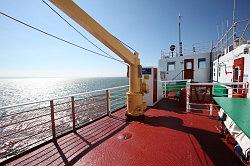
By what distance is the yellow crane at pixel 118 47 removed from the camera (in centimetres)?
394

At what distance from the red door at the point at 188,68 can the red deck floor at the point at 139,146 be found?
10825 mm

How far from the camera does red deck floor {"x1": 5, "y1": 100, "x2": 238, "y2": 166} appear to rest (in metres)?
3.61

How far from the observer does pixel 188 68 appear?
653 inches

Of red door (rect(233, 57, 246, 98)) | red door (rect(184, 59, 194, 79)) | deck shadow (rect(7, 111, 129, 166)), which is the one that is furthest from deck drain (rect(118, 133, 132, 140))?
red door (rect(184, 59, 194, 79))

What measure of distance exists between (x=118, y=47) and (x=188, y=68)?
12.7 meters

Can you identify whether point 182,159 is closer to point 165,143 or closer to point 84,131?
point 165,143

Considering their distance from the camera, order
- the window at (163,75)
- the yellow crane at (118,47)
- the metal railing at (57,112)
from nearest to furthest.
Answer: the yellow crane at (118,47)
the metal railing at (57,112)
the window at (163,75)

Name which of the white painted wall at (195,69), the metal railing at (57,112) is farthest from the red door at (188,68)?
the metal railing at (57,112)

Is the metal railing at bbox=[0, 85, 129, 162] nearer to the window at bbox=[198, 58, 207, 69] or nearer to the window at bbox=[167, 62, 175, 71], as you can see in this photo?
the window at bbox=[167, 62, 175, 71]

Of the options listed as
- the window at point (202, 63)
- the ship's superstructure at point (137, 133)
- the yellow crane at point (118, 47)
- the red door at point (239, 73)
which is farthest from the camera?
→ the window at point (202, 63)

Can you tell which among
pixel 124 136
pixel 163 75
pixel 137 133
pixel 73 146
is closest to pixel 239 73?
pixel 137 133

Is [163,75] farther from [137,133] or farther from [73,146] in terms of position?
[73,146]

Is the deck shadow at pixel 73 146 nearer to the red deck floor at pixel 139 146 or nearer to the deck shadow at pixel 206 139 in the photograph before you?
the red deck floor at pixel 139 146

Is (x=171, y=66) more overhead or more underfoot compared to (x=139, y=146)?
more overhead
